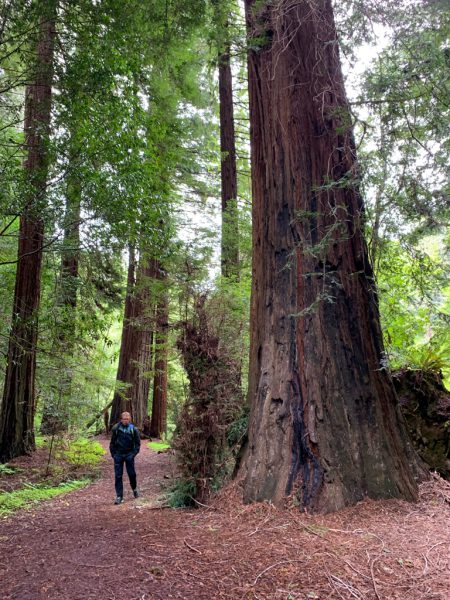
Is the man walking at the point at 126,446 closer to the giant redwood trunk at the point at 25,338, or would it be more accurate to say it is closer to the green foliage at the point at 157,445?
the giant redwood trunk at the point at 25,338

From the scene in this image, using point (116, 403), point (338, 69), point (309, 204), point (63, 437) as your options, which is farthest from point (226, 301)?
point (116, 403)

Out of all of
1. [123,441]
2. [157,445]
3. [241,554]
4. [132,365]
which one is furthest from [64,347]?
[241,554]

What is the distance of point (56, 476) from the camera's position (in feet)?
30.0

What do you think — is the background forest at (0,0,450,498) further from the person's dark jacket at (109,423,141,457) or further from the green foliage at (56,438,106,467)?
the person's dark jacket at (109,423,141,457)

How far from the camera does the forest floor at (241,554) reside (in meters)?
3.01

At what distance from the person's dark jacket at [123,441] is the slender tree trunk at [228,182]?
410cm

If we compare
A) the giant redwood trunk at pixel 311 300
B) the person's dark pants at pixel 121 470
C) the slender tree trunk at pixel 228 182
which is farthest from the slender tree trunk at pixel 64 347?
the giant redwood trunk at pixel 311 300

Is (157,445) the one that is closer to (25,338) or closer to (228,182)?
(25,338)

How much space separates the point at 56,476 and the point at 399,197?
853cm

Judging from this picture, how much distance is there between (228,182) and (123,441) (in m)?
7.18

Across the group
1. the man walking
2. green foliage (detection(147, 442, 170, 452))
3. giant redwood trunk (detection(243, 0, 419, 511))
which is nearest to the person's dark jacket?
the man walking

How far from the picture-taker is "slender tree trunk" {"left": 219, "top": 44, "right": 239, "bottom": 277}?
10188 millimetres

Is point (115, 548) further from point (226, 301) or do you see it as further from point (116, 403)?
point (116, 403)

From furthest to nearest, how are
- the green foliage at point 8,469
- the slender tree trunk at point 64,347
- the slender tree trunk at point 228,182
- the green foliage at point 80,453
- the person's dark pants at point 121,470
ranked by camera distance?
1. the green foliage at point 80,453
2. the slender tree trunk at point 228,182
3. the slender tree trunk at point 64,347
4. the green foliage at point 8,469
5. the person's dark pants at point 121,470
